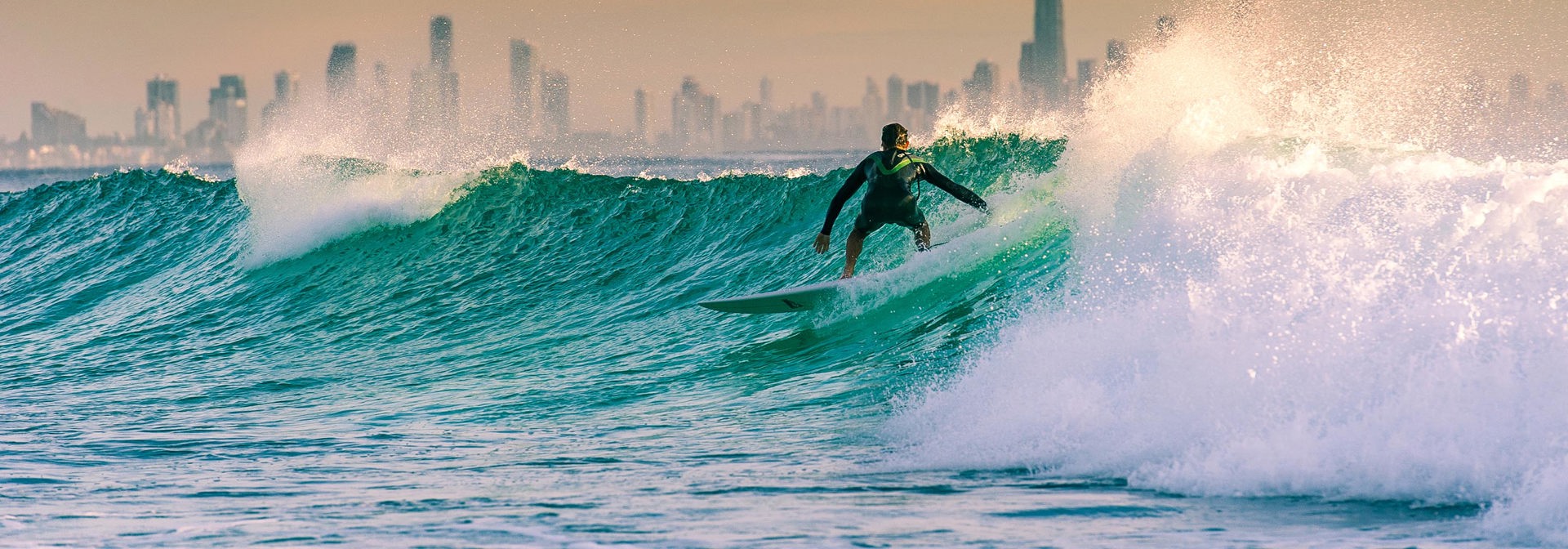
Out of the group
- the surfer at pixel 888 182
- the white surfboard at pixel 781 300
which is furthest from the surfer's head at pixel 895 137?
the white surfboard at pixel 781 300

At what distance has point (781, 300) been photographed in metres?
9.95

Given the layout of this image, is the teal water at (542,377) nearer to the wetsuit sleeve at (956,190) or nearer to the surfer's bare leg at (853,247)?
the surfer's bare leg at (853,247)

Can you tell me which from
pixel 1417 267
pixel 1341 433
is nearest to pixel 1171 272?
pixel 1417 267

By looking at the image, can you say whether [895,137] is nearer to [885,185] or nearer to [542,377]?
[885,185]

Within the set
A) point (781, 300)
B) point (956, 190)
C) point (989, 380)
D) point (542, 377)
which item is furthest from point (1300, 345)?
point (542, 377)

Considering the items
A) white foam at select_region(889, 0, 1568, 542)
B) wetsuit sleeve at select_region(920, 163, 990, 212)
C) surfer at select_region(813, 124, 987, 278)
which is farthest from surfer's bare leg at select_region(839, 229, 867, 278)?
white foam at select_region(889, 0, 1568, 542)

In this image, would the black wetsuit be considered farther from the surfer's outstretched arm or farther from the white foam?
the white foam

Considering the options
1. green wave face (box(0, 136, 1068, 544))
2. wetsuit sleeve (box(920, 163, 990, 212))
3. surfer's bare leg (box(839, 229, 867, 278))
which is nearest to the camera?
green wave face (box(0, 136, 1068, 544))

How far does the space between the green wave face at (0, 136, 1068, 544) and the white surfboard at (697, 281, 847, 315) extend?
12.8 inches

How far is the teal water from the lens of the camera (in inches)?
196

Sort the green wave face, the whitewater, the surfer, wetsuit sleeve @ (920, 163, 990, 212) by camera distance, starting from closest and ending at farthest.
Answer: the whitewater
the green wave face
wetsuit sleeve @ (920, 163, 990, 212)
the surfer

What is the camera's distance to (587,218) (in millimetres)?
17453

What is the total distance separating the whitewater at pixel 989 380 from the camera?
16.3ft

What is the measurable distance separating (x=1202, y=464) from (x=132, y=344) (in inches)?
439
